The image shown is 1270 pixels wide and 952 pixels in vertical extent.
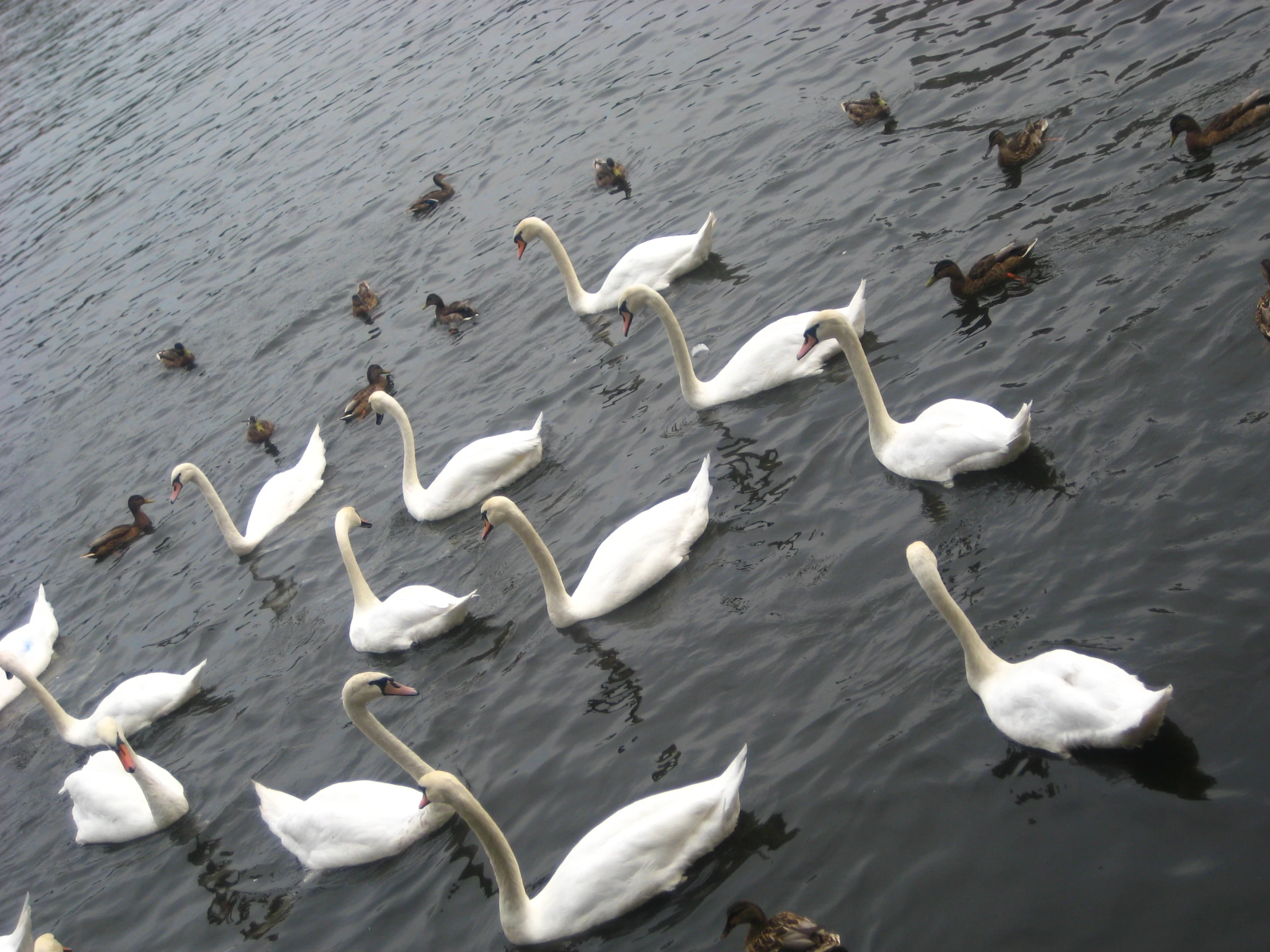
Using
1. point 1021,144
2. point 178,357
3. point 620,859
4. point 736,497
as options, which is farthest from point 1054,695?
point 178,357

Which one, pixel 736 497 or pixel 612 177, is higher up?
pixel 612 177

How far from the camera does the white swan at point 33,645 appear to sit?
37.5 ft

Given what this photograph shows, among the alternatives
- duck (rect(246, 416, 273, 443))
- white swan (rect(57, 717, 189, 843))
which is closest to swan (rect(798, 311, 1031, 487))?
white swan (rect(57, 717, 189, 843))

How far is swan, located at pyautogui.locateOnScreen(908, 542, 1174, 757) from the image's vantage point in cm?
529

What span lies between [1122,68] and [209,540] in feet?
34.2

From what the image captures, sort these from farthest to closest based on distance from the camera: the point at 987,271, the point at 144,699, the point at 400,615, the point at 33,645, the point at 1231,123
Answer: the point at 33,645 → the point at 1231,123 → the point at 144,699 → the point at 987,271 → the point at 400,615

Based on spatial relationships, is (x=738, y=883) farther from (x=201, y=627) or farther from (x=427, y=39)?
(x=427, y=39)

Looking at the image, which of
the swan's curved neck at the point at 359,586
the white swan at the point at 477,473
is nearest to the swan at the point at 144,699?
the swan's curved neck at the point at 359,586

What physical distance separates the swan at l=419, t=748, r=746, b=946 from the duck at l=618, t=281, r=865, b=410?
14.6 ft

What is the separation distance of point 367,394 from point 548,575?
5.46m

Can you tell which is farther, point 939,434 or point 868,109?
point 868,109

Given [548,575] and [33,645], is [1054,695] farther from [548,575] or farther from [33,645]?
[33,645]

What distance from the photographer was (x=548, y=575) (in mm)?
8273

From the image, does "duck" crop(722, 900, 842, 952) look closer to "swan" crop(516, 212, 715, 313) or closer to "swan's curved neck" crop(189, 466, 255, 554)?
"swan" crop(516, 212, 715, 313)
